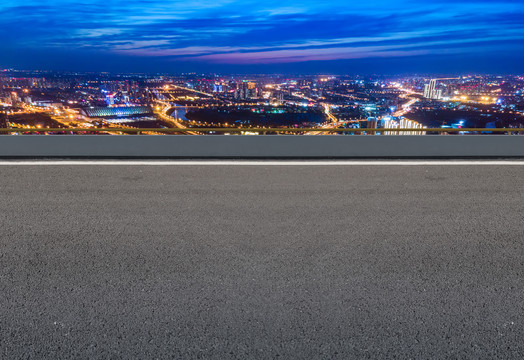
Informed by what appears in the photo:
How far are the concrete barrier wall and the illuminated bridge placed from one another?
3.79ft

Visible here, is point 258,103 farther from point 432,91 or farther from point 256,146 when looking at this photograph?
point 432,91

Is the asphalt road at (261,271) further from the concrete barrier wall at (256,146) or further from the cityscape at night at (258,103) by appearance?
the cityscape at night at (258,103)

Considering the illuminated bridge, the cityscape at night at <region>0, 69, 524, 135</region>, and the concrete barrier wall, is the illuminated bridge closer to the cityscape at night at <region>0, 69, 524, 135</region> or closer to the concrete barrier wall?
the cityscape at night at <region>0, 69, 524, 135</region>

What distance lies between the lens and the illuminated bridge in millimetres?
10922

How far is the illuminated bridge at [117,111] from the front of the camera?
35.8 ft

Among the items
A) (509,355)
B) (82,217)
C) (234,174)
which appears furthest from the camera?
(234,174)

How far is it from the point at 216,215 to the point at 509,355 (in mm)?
3828

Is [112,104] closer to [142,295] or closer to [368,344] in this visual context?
[142,295]

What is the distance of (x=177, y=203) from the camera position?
629cm

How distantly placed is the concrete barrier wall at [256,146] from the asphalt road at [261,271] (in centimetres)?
273

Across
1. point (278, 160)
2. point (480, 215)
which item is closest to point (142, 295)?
point (480, 215)

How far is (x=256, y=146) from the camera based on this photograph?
396 inches

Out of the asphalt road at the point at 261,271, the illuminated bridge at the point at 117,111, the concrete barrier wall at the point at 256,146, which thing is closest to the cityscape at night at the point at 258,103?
the illuminated bridge at the point at 117,111

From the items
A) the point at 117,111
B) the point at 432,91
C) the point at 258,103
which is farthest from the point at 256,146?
the point at 432,91
